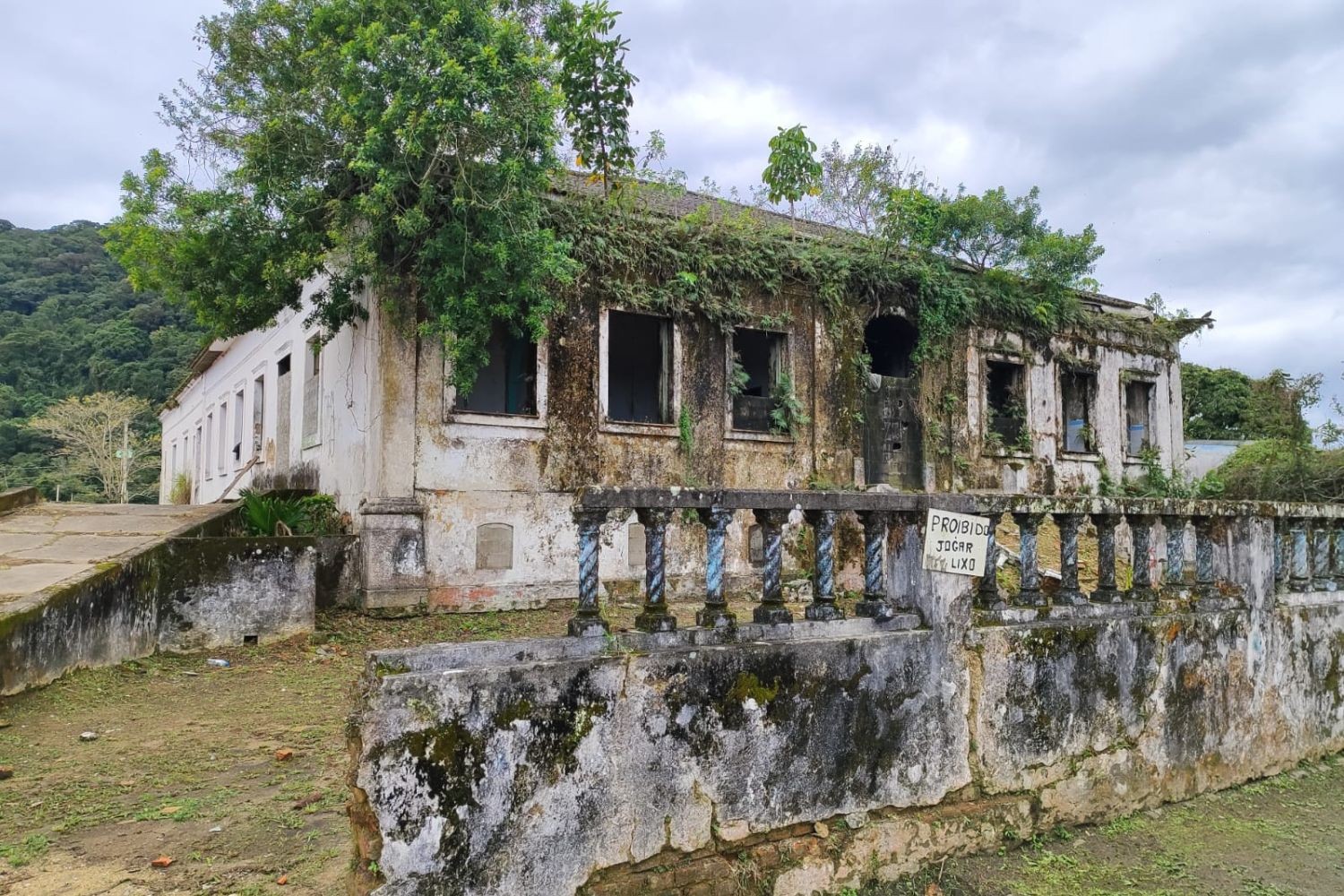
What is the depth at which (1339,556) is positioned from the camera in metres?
5.17

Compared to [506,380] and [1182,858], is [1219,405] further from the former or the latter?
[1182,858]

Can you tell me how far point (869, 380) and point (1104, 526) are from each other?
948 centimetres

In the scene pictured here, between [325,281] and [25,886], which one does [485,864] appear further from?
[325,281]

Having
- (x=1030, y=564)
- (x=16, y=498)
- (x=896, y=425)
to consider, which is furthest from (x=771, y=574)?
(x=16, y=498)

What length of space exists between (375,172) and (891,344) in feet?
30.5

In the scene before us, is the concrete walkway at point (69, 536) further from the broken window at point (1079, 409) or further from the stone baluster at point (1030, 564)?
the broken window at point (1079, 409)

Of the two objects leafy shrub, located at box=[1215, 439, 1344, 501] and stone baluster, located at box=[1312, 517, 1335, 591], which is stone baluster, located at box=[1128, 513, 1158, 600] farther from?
leafy shrub, located at box=[1215, 439, 1344, 501]

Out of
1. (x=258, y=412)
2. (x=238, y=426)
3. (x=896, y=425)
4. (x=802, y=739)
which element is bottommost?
(x=802, y=739)

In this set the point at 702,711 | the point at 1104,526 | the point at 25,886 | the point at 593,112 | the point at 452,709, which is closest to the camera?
the point at 452,709

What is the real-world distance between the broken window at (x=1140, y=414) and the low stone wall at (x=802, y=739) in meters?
13.7

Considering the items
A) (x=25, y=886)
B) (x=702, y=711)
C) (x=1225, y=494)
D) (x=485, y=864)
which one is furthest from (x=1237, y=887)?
(x=1225, y=494)

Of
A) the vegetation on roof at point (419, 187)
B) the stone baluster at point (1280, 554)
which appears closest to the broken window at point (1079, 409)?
the vegetation on roof at point (419, 187)

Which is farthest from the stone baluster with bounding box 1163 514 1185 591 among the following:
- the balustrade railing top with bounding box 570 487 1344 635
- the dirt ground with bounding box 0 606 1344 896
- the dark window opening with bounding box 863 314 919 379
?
the dark window opening with bounding box 863 314 919 379

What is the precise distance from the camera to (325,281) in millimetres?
11594
